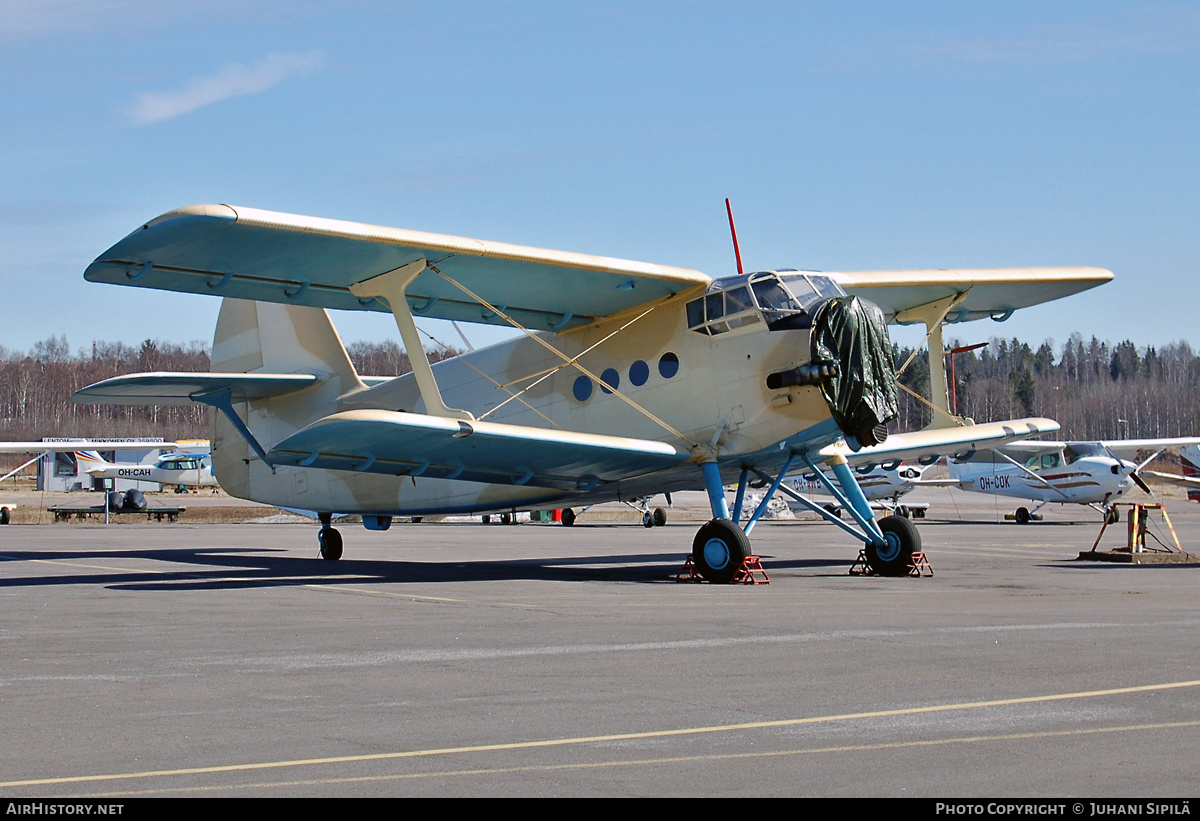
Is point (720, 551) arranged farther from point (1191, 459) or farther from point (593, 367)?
point (1191, 459)

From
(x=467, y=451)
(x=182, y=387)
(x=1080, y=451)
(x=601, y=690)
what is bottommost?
(x=601, y=690)

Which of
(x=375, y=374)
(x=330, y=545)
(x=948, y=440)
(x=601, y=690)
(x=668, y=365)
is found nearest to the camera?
(x=601, y=690)

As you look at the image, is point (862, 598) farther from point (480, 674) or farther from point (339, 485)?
point (339, 485)

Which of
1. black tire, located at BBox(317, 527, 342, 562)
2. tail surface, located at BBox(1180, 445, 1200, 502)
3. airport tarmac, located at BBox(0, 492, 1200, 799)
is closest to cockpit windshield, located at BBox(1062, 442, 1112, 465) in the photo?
tail surface, located at BBox(1180, 445, 1200, 502)

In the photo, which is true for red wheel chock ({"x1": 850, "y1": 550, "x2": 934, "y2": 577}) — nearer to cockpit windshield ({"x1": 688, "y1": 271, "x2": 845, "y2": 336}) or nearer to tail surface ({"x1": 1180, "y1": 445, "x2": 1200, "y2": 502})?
cockpit windshield ({"x1": 688, "y1": 271, "x2": 845, "y2": 336})

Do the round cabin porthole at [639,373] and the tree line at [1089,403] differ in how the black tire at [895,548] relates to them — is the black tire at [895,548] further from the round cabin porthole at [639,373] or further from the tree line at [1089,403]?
the tree line at [1089,403]

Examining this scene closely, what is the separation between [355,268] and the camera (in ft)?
46.2

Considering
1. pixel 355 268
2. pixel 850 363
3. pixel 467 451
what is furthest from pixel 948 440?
pixel 355 268

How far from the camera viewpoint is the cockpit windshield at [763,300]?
14648mm

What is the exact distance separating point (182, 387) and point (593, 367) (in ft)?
22.6

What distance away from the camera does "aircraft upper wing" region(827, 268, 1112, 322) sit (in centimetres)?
1714

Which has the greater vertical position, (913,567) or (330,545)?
(330,545)

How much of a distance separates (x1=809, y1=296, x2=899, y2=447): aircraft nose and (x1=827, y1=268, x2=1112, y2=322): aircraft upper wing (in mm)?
2199

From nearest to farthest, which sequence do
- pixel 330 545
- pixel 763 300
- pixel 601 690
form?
pixel 601 690, pixel 763 300, pixel 330 545
